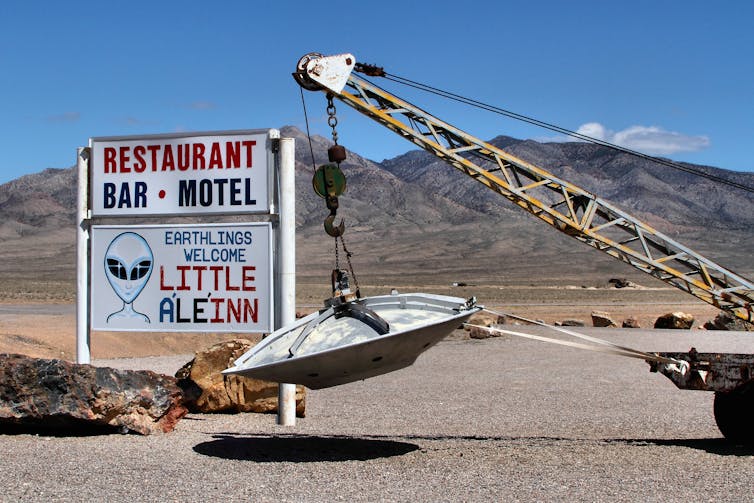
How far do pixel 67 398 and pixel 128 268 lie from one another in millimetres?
2368

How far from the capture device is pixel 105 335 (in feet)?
77.6

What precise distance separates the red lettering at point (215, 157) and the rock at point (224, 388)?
223cm

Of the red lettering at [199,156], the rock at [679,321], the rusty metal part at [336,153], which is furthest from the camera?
the rock at [679,321]

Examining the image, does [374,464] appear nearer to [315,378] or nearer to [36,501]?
[315,378]

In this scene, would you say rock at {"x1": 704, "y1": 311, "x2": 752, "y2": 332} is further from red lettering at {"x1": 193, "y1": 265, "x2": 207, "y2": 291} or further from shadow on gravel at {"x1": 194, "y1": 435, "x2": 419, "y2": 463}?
red lettering at {"x1": 193, "y1": 265, "x2": 207, "y2": 291}

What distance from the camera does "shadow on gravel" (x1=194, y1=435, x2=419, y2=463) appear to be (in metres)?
9.44

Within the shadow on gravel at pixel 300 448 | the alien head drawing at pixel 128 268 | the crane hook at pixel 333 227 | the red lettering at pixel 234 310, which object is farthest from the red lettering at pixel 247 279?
the shadow on gravel at pixel 300 448

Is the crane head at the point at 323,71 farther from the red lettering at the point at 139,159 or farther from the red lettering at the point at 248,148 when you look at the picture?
the red lettering at the point at 139,159

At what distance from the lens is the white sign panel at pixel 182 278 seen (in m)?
11.6

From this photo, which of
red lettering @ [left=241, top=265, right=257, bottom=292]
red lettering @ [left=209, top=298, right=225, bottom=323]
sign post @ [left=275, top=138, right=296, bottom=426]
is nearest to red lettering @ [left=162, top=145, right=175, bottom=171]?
sign post @ [left=275, top=138, right=296, bottom=426]

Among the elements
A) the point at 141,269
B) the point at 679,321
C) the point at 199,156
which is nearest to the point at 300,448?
the point at 141,269

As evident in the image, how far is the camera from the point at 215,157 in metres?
11.8

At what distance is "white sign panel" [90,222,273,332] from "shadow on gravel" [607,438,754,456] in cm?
444

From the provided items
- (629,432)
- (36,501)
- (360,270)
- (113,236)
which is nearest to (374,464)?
(36,501)
